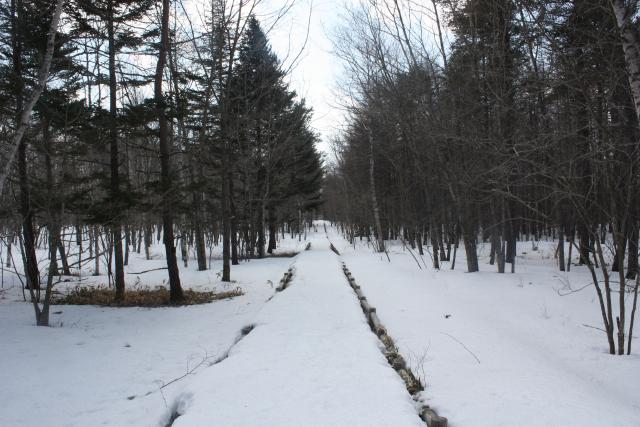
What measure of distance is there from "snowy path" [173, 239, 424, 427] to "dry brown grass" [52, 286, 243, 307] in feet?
16.2

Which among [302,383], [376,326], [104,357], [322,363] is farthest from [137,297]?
[302,383]

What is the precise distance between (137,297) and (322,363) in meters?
8.49

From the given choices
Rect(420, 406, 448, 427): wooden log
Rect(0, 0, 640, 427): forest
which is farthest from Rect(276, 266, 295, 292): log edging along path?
Rect(420, 406, 448, 427): wooden log

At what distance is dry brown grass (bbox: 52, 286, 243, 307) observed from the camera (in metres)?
10.9

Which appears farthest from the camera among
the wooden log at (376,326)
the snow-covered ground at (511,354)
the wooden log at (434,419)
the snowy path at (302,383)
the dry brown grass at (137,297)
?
the dry brown grass at (137,297)

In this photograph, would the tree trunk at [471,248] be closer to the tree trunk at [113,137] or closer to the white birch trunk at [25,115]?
the tree trunk at [113,137]

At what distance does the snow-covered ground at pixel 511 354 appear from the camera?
3838mm

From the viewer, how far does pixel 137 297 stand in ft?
38.2

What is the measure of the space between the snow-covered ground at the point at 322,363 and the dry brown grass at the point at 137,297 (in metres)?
0.85

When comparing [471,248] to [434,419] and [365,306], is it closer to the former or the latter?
[365,306]

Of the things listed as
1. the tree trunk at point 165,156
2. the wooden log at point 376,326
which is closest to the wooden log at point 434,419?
the wooden log at point 376,326

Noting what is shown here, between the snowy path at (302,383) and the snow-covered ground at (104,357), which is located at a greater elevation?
the snowy path at (302,383)

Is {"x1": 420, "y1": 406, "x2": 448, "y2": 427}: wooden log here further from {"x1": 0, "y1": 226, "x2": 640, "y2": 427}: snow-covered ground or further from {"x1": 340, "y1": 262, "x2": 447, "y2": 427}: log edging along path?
{"x1": 0, "y1": 226, "x2": 640, "y2": 427}: snow-covered ground

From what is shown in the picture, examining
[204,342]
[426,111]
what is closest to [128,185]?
[204,342]
